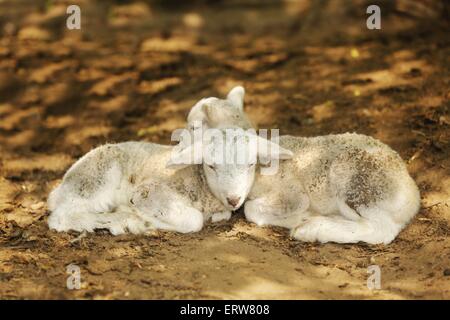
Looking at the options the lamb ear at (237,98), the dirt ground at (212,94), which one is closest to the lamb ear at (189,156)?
the dirt ground at (212,94)

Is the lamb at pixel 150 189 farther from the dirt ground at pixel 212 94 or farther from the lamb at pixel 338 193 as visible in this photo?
the lamb at pixel 338 193

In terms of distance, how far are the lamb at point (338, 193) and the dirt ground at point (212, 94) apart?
13 centimetres

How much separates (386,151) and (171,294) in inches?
96.7

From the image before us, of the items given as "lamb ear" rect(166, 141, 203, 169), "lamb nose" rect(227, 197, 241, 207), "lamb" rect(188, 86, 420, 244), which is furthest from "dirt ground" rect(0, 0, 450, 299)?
"lamb ear" rect(166, 141, 203, 169)

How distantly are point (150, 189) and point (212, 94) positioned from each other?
3.02m

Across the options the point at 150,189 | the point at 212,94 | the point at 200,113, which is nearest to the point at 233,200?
the point at 150,189

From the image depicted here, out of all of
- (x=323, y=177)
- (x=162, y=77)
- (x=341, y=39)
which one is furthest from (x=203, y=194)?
(x=341, y=39)

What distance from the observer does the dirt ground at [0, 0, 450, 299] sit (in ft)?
16.8

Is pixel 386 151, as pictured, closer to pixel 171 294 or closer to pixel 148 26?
pixel 171 294

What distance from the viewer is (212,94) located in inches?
348

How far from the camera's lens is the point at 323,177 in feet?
19.7

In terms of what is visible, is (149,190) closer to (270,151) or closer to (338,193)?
(270,151)

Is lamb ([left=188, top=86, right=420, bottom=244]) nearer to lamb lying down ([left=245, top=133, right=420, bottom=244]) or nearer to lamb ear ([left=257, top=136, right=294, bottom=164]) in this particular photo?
lamb lying down ([left=245, top=133, right=420, bottom=244])

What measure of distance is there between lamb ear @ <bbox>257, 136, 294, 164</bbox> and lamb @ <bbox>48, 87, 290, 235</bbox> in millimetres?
14
